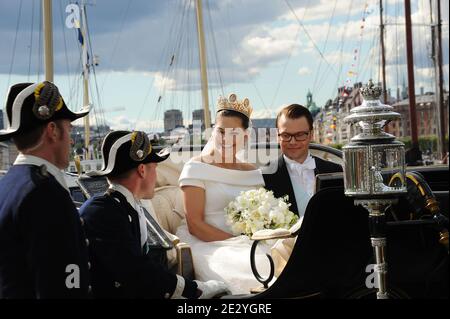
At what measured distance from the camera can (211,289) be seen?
3.18 metres

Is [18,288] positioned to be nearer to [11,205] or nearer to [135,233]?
[11,205]

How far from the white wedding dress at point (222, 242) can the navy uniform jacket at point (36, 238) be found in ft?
Answer: 5.29

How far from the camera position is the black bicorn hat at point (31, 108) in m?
2.35

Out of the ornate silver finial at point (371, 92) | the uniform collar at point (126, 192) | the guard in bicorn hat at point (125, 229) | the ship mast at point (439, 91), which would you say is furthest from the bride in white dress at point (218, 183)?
the ship mast at point (439, 91)

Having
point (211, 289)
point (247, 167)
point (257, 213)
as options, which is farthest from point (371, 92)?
point (247, 167)

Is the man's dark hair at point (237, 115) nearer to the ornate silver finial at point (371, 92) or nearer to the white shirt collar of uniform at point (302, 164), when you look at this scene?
the white shirt collar of uniform at point (302, 164)

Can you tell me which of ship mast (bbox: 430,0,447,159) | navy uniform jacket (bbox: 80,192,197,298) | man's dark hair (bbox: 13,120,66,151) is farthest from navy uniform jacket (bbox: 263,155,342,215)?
ship mast (bbox: 430,0,447,159)

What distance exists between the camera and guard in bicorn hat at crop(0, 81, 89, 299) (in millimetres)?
2178

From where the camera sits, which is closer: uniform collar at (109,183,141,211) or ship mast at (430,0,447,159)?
uniform collar at (109,183,141,211)

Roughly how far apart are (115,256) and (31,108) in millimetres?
691

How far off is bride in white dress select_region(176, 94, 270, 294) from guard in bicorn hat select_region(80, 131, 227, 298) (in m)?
1.04

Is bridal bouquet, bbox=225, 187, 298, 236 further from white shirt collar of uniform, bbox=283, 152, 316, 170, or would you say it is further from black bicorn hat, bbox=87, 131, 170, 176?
black bicorn hat, bbox=87, 131, 170, 176

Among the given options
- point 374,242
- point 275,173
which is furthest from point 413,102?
point 374,242

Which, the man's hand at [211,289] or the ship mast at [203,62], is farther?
the ship mast at [203,62]
